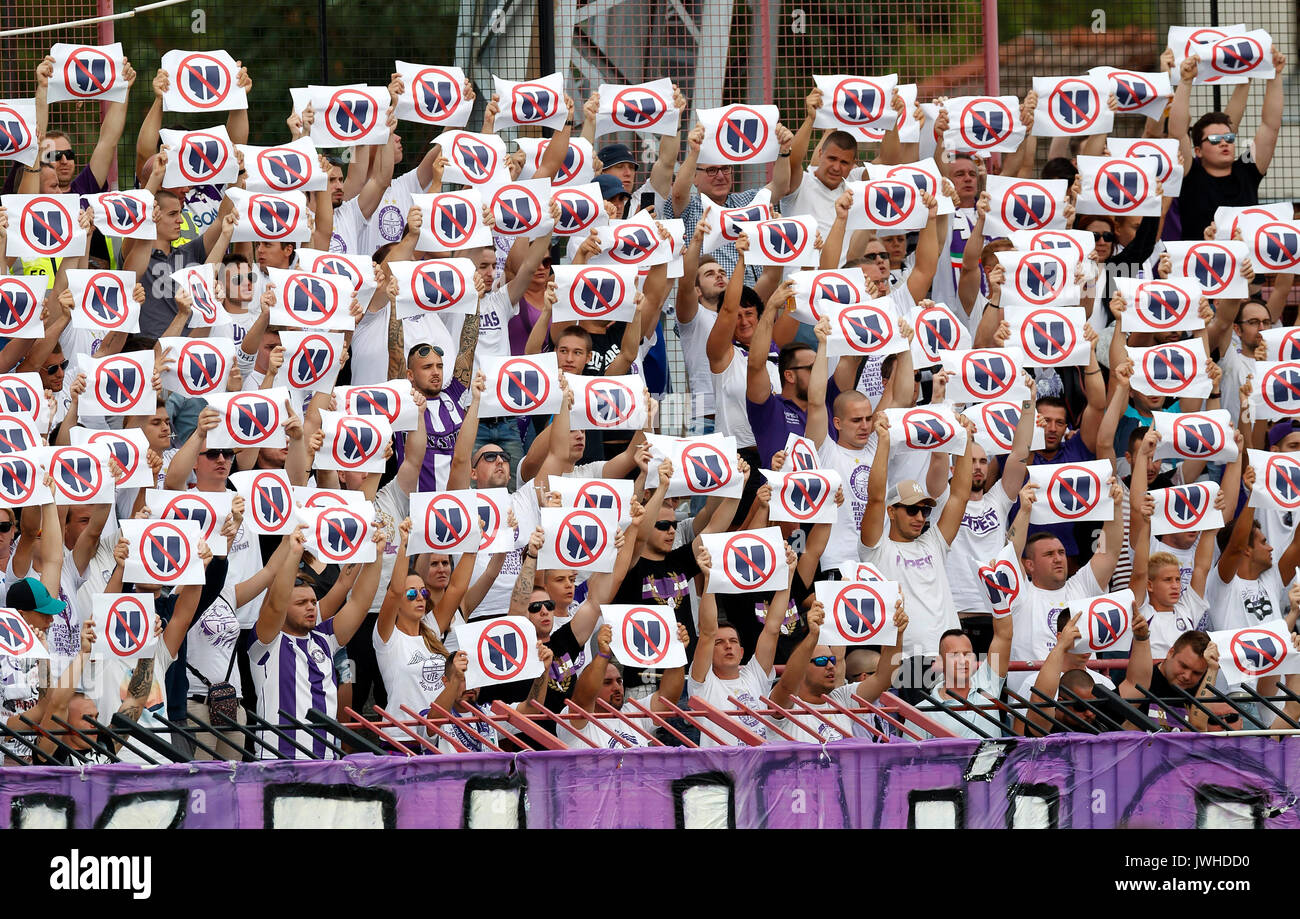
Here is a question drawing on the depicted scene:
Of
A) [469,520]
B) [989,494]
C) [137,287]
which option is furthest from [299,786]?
[989,494]

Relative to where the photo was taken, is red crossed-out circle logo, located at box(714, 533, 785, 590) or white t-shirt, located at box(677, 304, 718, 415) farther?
white t-shirt, located at box(677, 304, 718, 415)

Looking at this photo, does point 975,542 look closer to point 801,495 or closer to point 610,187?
point 801,495

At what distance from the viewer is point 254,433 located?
37.9 ft

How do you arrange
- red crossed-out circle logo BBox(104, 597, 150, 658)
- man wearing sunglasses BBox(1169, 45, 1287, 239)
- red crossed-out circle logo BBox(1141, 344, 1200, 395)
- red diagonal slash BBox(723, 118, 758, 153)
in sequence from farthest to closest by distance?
man wearing sunglasses BBox(1169, 45, 1287, 239) < red diagonal slash BBox(723, 118, 758, 153) < red crossed-out circle logo BBox(1141, 344, 1200, 395) < red crossed-out circle logo BBox(104, 597, 150, 658)

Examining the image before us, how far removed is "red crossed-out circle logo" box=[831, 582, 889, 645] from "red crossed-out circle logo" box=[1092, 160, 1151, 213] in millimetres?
3353

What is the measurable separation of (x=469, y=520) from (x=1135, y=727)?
319 cm

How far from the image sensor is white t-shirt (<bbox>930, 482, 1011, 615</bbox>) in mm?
12273

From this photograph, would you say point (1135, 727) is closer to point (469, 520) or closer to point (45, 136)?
point (469, 520)

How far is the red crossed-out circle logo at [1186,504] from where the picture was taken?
40.2 ft

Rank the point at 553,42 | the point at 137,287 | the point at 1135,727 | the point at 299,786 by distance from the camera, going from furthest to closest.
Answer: the point at 553,42 < the point at 137,287 < the point at 1135,727 < the point at 299,786

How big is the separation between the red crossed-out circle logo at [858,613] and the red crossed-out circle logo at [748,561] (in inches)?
14.4

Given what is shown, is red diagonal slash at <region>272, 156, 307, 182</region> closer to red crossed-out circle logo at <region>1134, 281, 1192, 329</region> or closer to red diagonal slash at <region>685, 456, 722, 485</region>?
red diagonal slash at <region>685, 456, 722, 485</region>

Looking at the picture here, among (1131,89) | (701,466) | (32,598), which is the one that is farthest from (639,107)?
(32,598)

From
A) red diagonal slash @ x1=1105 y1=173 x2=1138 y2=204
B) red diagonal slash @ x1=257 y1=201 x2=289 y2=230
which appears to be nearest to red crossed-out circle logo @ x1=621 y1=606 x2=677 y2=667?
red diagonal slash @ x1=257 y1=201 x2=289 y2=230
